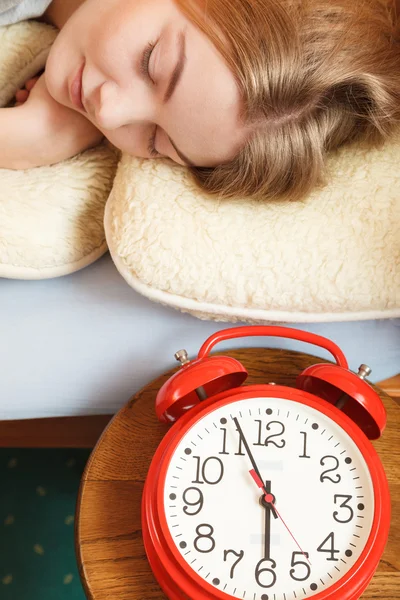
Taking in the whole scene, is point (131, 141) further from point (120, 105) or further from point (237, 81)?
point (237, 81)

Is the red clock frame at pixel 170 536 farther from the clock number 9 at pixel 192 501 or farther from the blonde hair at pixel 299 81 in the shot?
the blonde hair at pixel 299 81

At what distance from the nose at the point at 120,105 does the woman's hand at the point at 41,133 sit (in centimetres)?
16

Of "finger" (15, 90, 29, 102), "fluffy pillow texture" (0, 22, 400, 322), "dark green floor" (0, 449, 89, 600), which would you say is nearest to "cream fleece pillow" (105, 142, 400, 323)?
"fluffy pillow texture" (0, 22, 400, 322)

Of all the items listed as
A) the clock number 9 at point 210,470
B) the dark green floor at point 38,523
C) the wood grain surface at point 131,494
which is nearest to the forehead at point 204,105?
the wood grain surface at point 131,494

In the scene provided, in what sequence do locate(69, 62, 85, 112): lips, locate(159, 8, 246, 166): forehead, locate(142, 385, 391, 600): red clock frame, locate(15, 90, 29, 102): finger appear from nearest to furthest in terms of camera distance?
locate(142, 385, 391, 600): red clock frame → locate(159, 8, 246, 166): forehead → locate(69, 62, 85, 112): lips → locate(15, 90, 29, 102): finger

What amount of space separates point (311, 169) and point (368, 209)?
98 mm

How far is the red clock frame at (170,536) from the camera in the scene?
1.74 feet

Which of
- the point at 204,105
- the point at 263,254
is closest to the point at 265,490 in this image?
the point at 263,254

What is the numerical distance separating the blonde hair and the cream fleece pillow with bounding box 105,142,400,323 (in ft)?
0.16

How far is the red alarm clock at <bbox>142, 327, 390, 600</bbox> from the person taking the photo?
538 mm

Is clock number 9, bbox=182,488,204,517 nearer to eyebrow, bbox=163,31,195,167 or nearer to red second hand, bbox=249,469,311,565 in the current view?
red second hand, bbox=249,469,311,565

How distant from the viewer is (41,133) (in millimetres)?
865

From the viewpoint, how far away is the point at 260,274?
70 cm

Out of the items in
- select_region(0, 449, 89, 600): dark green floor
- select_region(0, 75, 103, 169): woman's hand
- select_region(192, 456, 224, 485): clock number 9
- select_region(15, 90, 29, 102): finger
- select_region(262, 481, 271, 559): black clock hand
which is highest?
select_region(15, 90, 29, 102): finger
